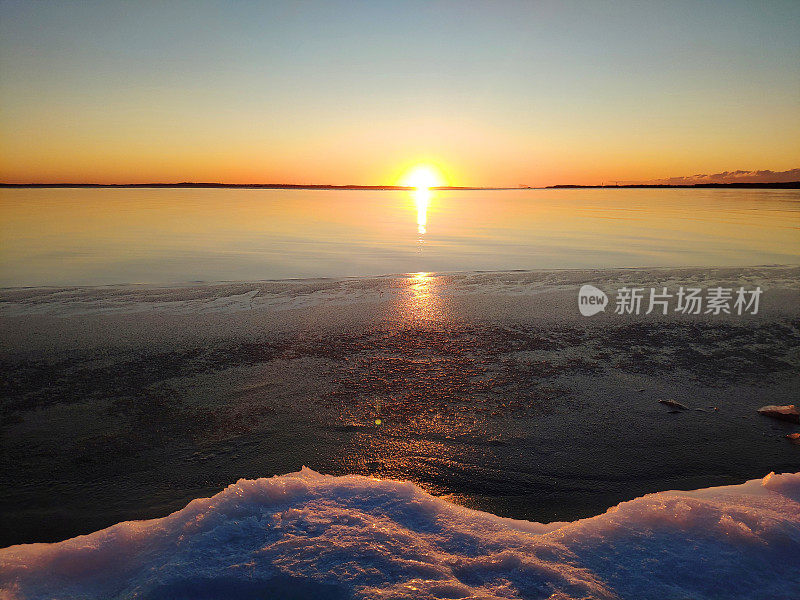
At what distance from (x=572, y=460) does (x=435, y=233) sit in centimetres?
2055

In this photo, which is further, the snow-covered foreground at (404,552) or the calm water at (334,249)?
the calm water at (334,249)

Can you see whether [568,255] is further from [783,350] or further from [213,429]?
[213,429]

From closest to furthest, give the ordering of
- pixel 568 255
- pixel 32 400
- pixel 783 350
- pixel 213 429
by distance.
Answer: pixel 213 429 → pixel 32 400 → pixel 783 350 → pixel 568 255

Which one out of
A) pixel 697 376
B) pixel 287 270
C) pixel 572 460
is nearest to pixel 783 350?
pixel 697 376

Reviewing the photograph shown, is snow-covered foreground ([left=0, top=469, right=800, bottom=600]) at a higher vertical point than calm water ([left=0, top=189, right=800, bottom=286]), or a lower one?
lower

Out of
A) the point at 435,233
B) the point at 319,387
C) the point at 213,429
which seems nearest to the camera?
the point at 213,429

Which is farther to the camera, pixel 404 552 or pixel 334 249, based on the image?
pixel 334 249

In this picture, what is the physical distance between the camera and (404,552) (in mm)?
2598

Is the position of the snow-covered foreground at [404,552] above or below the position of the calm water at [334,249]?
below

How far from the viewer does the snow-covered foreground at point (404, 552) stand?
2.38 meters

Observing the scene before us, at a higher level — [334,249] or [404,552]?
[334,249]

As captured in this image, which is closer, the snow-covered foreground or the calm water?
the snow-covered foreground

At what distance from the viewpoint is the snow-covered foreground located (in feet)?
7.80

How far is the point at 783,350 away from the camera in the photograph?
20.7 feet
